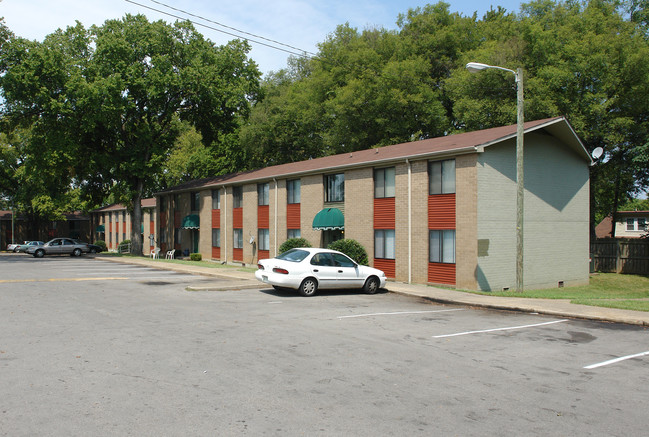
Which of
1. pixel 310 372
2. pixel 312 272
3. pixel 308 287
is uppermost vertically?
pixel 312 272

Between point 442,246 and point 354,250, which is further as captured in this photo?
point 354,250

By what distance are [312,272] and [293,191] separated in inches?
543

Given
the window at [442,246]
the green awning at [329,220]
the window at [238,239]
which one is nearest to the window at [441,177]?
the window at [442,246]

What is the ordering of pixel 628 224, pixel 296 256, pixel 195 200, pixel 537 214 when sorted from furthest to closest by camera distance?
pixel 628 224, pixel 195 200, pixel 537 214, pixel 296 256

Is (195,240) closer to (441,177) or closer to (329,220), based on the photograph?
(329,220)

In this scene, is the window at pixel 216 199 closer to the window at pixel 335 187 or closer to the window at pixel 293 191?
the window at pixel 293 191

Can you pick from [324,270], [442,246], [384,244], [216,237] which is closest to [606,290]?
[442,246]

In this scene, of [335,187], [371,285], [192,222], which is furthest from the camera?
[192,222]

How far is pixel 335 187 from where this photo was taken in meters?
27.2

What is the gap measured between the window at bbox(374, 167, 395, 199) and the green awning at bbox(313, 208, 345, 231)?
2493 mm

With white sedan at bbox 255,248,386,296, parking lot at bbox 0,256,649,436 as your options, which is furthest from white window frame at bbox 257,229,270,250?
parking lot at bbox 0,256,649,436

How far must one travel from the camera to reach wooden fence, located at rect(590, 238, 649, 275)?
1296 inches

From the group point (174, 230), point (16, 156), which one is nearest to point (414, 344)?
point (174, 230)

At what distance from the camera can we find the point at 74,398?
6.05 m
